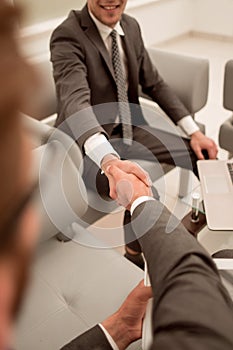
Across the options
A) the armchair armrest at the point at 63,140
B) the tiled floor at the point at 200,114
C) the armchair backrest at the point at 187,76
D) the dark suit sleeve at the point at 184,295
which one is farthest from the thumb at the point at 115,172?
the armchair backrest at the point at 187,76

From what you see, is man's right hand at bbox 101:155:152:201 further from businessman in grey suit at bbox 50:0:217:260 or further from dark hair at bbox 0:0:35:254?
dark hair at bbox 0:0:35:254

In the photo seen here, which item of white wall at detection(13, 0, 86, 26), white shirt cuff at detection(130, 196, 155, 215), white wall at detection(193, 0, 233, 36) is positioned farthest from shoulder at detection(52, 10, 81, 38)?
white wall at detection(193, 0, 233, 36)

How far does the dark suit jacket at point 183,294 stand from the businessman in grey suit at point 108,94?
66 centimetres

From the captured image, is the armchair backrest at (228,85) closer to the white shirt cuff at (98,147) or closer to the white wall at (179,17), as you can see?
the white shirt cuff at (98,147)

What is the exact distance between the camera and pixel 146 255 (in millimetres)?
884

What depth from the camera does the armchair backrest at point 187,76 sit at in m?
2.36

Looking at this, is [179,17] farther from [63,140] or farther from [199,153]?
[63,140]

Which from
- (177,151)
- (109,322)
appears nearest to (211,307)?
(109,322)

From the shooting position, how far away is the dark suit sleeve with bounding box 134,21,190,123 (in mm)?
2160

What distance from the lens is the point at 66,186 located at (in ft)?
4.99

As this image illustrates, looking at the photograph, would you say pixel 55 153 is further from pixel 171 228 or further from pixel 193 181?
pixel 193 181

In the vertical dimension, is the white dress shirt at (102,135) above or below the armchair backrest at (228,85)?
above

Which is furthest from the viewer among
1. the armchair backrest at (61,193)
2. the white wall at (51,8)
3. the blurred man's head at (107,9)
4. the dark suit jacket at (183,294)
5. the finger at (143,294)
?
the white wall at (51,8)

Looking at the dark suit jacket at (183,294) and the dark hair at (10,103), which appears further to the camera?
the dark suit jacket at (183,294)
